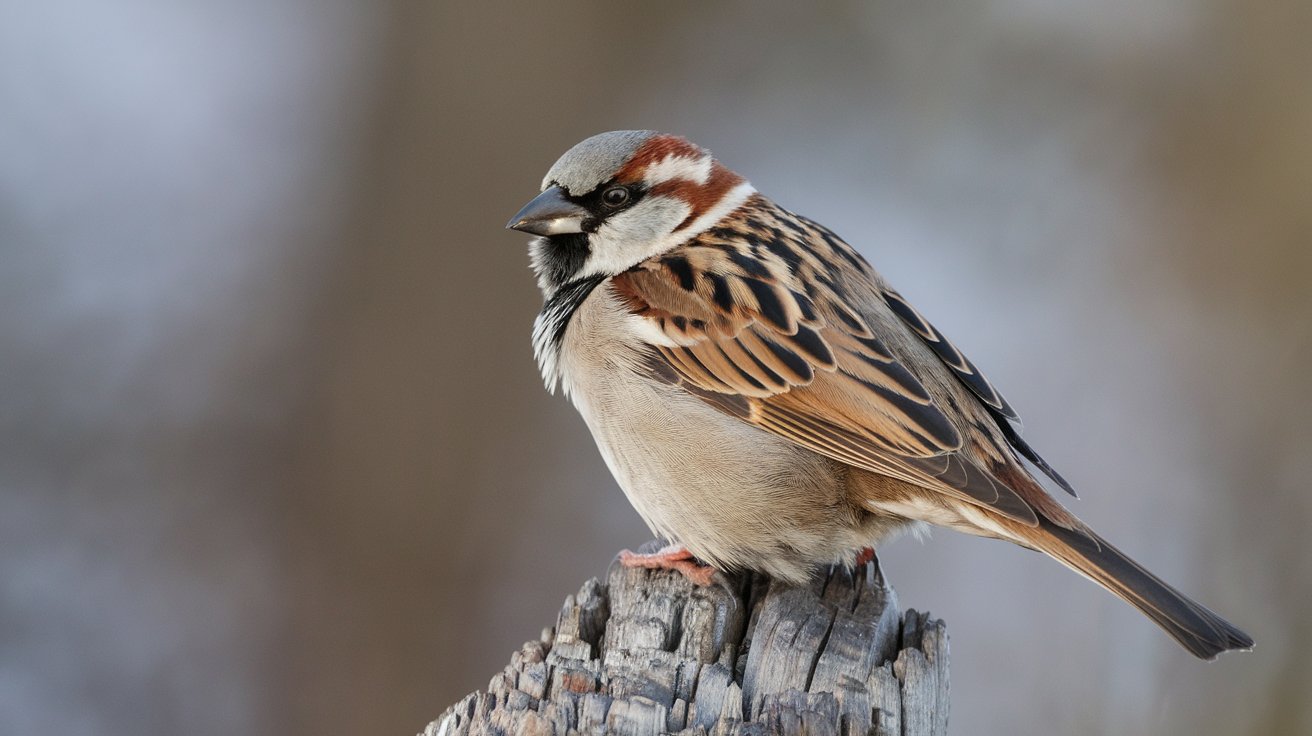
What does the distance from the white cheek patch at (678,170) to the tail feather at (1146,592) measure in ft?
4.73

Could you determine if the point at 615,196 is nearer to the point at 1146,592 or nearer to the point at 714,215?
the point at 714,215

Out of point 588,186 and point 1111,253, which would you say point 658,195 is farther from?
point 1111,253

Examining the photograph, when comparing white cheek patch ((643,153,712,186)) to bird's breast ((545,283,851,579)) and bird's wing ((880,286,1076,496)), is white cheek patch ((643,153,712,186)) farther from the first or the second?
bird's wing ((880,286,1076,496))

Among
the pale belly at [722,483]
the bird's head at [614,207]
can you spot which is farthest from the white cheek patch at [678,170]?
the pale belly at [722,483]

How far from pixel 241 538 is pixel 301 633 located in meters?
0.45

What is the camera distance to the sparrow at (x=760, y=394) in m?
2.83

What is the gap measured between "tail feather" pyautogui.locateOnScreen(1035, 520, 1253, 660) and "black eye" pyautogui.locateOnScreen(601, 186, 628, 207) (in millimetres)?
1460

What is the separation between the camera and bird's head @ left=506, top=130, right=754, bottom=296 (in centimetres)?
336

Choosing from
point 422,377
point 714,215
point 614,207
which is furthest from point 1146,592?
point 422,377

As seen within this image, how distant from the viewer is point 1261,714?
422cm

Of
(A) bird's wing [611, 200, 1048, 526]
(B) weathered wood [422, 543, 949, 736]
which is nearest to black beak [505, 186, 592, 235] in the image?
(A) bird's wing [611, 200, 1048, 526]

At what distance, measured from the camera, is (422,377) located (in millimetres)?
4930

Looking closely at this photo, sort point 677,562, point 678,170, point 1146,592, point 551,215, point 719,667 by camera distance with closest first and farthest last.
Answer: point 719,667, point 1146,592, point 677,562, point 551,215, point 678,170

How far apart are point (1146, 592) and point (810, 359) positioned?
94cm
